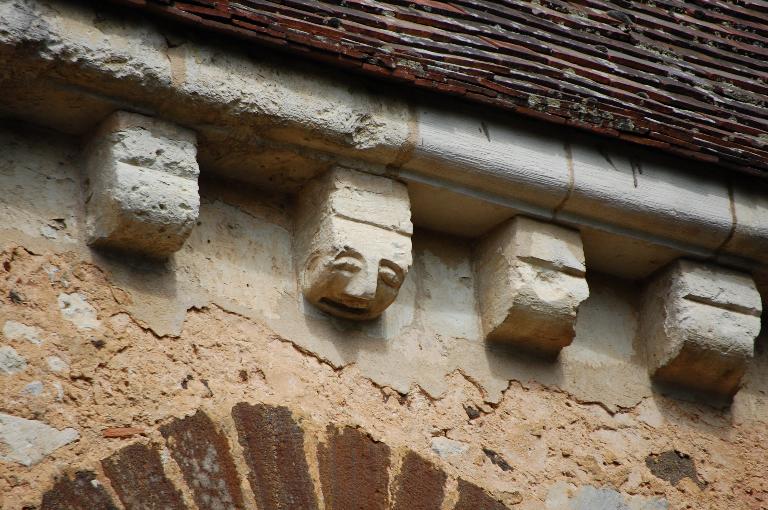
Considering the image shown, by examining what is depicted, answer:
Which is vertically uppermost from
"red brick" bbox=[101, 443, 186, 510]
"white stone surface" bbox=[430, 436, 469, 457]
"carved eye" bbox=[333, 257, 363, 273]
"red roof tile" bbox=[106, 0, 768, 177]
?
"red roof tile" bbox=[106, 0, 768, 177]

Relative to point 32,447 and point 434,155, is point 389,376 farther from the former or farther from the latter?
point 32,447

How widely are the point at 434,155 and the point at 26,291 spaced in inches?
48.0

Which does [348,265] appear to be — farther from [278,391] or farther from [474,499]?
[474,499]

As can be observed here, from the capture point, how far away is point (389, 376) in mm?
3674

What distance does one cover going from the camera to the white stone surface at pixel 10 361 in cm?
312

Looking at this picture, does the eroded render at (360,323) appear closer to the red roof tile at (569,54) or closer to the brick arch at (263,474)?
the brick arch at (263,474)

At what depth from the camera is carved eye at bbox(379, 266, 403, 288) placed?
3609 mm

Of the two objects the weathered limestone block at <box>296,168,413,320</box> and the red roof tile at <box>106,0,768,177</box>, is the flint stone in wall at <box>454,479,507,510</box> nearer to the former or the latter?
the weathered limestone block at <box>296,168,413,320</box>

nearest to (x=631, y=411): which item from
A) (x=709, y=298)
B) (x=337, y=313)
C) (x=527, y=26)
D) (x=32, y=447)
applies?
(x=709, y=298)

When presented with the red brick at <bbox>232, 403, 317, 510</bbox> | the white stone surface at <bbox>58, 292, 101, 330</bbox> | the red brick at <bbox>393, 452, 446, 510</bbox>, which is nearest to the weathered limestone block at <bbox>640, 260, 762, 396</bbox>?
the red brick at <bbox>393, 452, 446, 510</bbox>

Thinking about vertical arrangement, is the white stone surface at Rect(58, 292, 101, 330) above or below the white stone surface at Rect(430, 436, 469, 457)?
above

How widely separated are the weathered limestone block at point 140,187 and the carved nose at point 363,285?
1.58ft

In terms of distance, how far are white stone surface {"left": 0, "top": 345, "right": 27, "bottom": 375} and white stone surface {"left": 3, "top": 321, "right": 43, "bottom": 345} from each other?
0.11 feet

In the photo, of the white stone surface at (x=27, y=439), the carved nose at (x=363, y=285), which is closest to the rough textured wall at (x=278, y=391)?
the white stone surface at (x=27, y=439)
